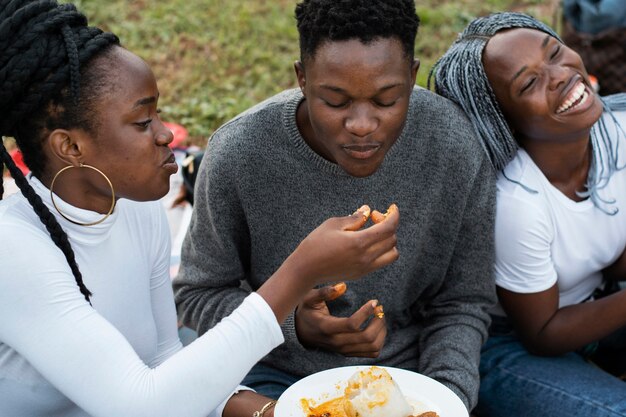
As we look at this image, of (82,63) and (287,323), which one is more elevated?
(82,63)

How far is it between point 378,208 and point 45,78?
101cm

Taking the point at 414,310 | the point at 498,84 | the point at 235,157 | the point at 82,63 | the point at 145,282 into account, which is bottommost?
the point at 414,310

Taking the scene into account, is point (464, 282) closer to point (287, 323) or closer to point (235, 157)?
point (287, 323)

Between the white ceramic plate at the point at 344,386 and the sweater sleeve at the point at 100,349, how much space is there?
20 cm

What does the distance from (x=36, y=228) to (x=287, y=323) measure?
78 centimetres

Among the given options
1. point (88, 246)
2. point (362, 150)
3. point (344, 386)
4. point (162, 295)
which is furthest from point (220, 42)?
point (344, 386)

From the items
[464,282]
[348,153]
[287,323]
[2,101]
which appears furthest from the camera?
[464,282]

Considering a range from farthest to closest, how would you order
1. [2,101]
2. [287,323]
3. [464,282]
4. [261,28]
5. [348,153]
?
1. [261,28]
2. [464,282]
3. [287,323]
4. [348,153]
5. [2,101]

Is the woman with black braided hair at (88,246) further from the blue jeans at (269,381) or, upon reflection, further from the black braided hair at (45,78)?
the blue jeans at (269,381)

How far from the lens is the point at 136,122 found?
1.96 metres

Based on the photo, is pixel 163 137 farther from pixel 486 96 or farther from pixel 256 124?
pixel 486 96

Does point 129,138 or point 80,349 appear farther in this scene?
point 129,138

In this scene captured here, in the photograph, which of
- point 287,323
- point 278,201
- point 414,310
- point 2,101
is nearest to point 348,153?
point 278,201

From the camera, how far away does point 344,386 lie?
209 cm
